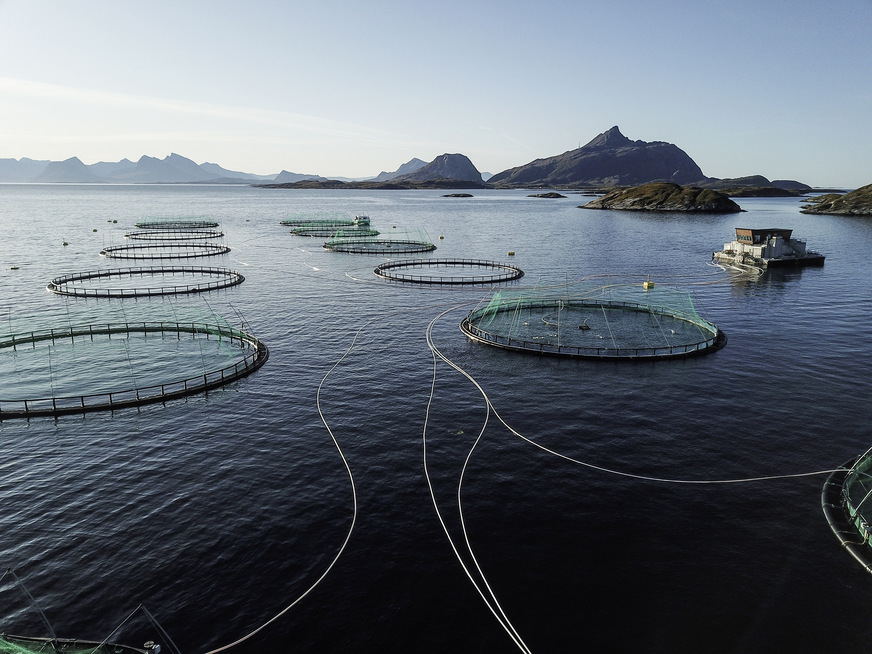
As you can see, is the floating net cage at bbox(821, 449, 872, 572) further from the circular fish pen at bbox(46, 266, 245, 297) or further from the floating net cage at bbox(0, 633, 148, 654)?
the circular fish pen at bbox(46, 266, 245, 297)

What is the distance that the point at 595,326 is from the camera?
331ft

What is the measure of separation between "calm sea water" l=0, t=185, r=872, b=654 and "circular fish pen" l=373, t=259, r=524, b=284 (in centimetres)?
6210

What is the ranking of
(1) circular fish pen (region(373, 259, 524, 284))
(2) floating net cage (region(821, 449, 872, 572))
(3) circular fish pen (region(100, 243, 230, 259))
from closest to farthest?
(2) floating net cage (region(821, 449, 872, 572)) → (1) circular fish pen (region(373, 259, 524, 284)) → (3) circular fish pen (region(100, 243, 230, 259))

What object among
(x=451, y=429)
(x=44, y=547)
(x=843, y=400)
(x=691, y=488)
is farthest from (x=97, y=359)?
(x=843, y=400)

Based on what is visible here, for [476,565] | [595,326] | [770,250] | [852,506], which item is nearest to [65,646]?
[476,565]

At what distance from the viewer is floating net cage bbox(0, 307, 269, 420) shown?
67938mm

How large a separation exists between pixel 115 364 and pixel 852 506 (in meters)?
89.1

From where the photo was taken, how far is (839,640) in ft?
109

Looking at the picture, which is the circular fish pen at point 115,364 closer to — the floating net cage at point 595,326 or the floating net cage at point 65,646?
the floating net cage at point 65,646

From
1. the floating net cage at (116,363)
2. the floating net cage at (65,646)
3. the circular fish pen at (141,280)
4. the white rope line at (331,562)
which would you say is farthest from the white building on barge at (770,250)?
the floating net cage at (65,646)

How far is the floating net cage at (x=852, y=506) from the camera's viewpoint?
135 feet

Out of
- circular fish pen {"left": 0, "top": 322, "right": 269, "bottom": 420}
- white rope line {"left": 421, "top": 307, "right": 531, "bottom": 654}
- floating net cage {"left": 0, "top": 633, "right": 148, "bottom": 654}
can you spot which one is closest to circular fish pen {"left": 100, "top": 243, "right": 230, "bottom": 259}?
circular fish pen {"left": 0, "top": 322, "right": 269, "bottom": 420}

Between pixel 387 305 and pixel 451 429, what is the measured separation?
202 feet

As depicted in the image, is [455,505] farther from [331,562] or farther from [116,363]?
[116,363]
